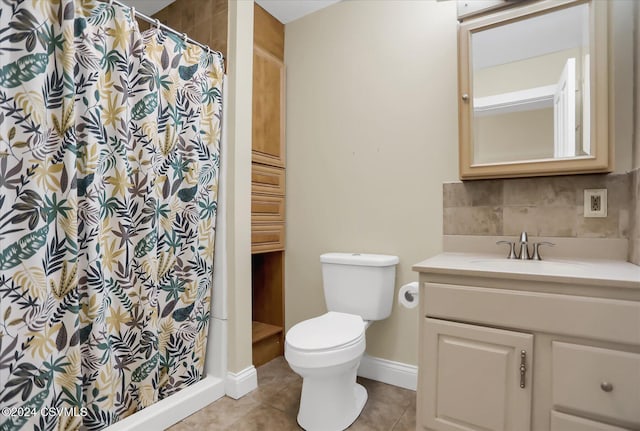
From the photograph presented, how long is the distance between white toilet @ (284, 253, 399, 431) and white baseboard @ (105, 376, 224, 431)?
497 millimetres

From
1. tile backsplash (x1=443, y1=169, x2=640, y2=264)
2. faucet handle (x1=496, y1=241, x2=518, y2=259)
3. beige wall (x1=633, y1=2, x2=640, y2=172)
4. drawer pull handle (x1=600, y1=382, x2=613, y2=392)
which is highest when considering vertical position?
beige wall (x1=633, y1=2, x2=640, y2=172)

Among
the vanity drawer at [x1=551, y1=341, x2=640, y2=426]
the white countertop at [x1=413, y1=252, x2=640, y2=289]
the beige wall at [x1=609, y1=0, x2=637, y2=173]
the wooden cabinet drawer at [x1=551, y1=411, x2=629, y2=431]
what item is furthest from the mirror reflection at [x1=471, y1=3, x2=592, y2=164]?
the wooden cabinet drawer at [x1=551, y1=411, x2=629, y2=431]

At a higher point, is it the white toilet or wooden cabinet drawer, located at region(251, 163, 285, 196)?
wooden cabinet drawer, located at region(251, 163, 285, 196)

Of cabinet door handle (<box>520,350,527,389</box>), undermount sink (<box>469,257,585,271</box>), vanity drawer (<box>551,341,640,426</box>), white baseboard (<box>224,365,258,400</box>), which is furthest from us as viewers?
white baseboard (<box>224,365,258,400</box>)

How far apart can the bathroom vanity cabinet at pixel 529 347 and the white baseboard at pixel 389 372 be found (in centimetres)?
59

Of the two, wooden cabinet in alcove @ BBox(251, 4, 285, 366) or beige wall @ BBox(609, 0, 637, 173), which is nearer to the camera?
beige wall @ BBox(609, 0, 637, 173)

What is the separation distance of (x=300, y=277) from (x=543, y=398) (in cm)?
148

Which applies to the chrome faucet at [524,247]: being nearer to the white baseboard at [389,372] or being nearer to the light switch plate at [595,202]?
the light switch plate at [595,202]

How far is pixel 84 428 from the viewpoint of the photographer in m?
1.36

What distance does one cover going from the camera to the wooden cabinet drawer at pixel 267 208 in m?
2.08

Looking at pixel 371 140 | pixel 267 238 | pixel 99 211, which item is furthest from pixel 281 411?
pixel 371 140

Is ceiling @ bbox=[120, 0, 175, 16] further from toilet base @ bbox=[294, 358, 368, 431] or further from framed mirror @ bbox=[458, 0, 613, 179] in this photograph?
toilet base @ bbox=[294, 358, 368, 431]

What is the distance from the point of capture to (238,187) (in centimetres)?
186

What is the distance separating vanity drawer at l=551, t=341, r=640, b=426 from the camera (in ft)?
3.29
